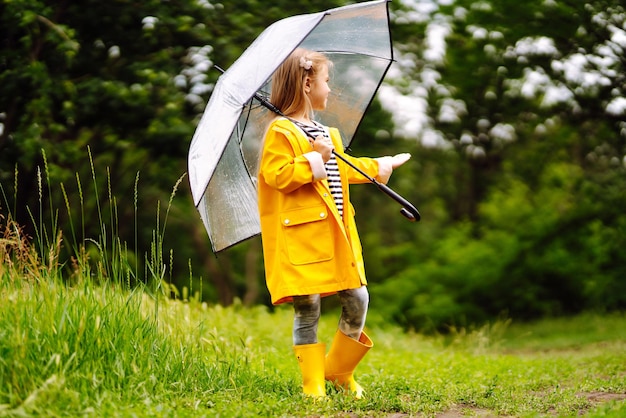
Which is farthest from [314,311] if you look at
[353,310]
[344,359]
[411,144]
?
[411,144]

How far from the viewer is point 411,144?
22891 millimetres

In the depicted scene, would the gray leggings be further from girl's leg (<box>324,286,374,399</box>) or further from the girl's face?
the girl's face

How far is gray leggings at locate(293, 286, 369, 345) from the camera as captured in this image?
414cm

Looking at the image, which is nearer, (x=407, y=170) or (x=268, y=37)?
(x=268, y=37)

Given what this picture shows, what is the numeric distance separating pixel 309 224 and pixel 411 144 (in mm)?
19189

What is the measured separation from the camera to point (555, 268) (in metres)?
15.8

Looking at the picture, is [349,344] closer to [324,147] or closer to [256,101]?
[324,147]

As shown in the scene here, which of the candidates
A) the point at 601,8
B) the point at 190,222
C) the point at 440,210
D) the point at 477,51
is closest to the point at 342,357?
the point at 601,8

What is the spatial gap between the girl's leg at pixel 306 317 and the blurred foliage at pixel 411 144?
713 mm

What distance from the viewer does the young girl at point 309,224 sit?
4.00 meters

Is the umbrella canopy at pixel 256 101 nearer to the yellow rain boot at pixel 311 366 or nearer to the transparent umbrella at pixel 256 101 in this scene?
the transparent umbrella at pixel 256 101

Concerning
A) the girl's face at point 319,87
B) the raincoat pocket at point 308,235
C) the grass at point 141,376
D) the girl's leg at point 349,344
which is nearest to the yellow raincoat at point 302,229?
the raincoat pocket at point 308,235

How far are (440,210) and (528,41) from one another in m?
11.7

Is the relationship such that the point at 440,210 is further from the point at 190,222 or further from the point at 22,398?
the point at 22,398
